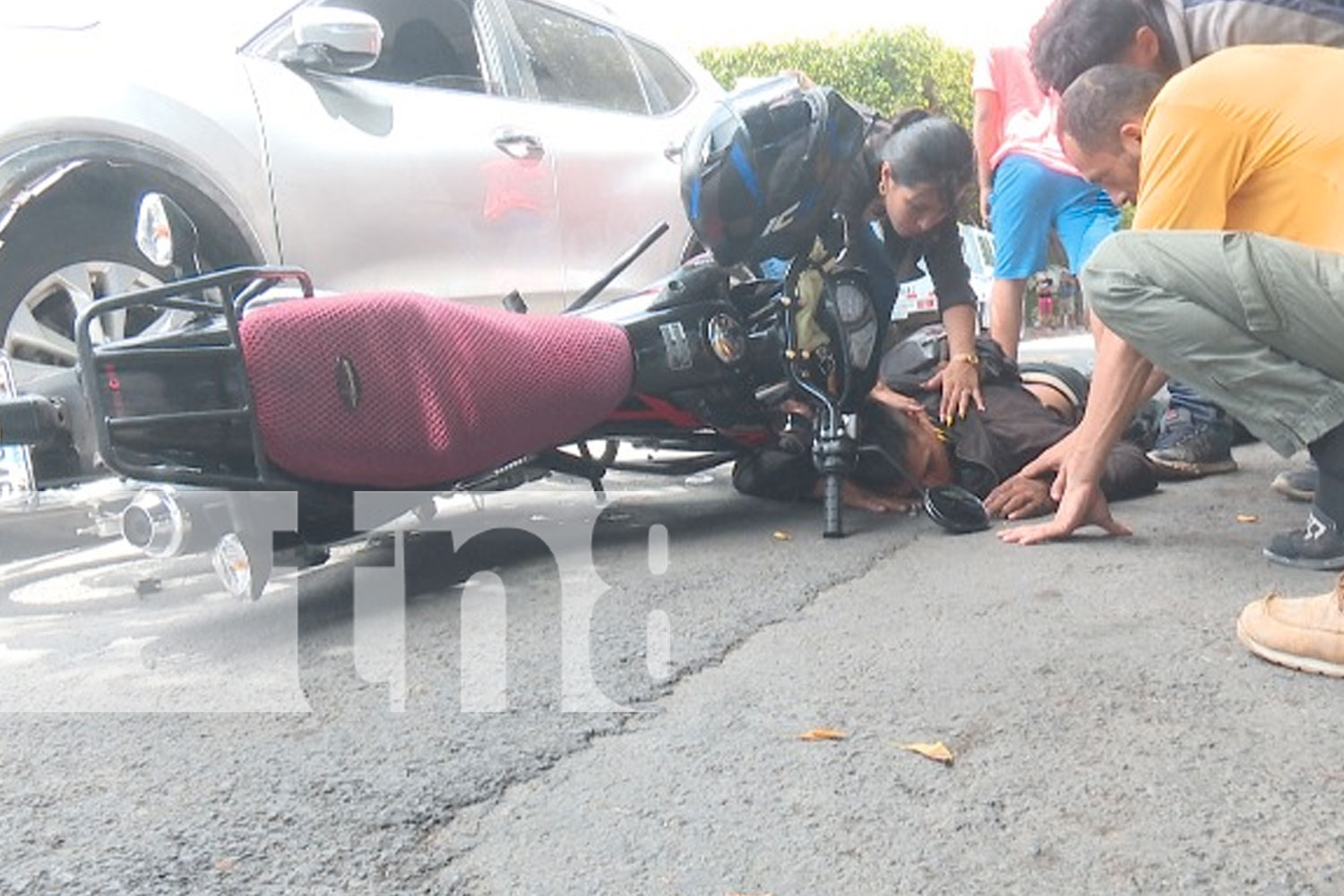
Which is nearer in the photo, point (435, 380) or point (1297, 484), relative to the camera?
point (435, 380)

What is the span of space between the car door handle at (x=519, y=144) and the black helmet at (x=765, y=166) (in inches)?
47.9

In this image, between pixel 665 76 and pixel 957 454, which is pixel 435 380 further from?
pixel 665 76

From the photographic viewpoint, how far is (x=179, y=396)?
2.15 m

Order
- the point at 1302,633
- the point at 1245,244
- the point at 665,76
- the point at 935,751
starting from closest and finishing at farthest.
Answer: the point at 935,751, the point at 1302,633, the point at 1245,244, the point at 665,76

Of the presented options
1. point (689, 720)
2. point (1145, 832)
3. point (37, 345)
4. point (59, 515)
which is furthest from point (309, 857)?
point (59, 515)

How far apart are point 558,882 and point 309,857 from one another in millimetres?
282

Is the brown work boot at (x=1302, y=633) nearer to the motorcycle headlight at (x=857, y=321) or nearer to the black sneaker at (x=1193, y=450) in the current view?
the motorcycle headlight at (x=857, y=321)

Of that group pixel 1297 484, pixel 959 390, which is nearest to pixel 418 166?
pixel 959 390

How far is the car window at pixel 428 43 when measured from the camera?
13.5 ft

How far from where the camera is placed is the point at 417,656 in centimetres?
214

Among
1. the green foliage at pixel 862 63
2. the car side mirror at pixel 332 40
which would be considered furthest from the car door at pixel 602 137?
the green foliage at pixel 862 63

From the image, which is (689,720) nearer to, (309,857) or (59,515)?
(309,857)

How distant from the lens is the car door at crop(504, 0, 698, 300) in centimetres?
445

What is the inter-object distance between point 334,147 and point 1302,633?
2716mm
